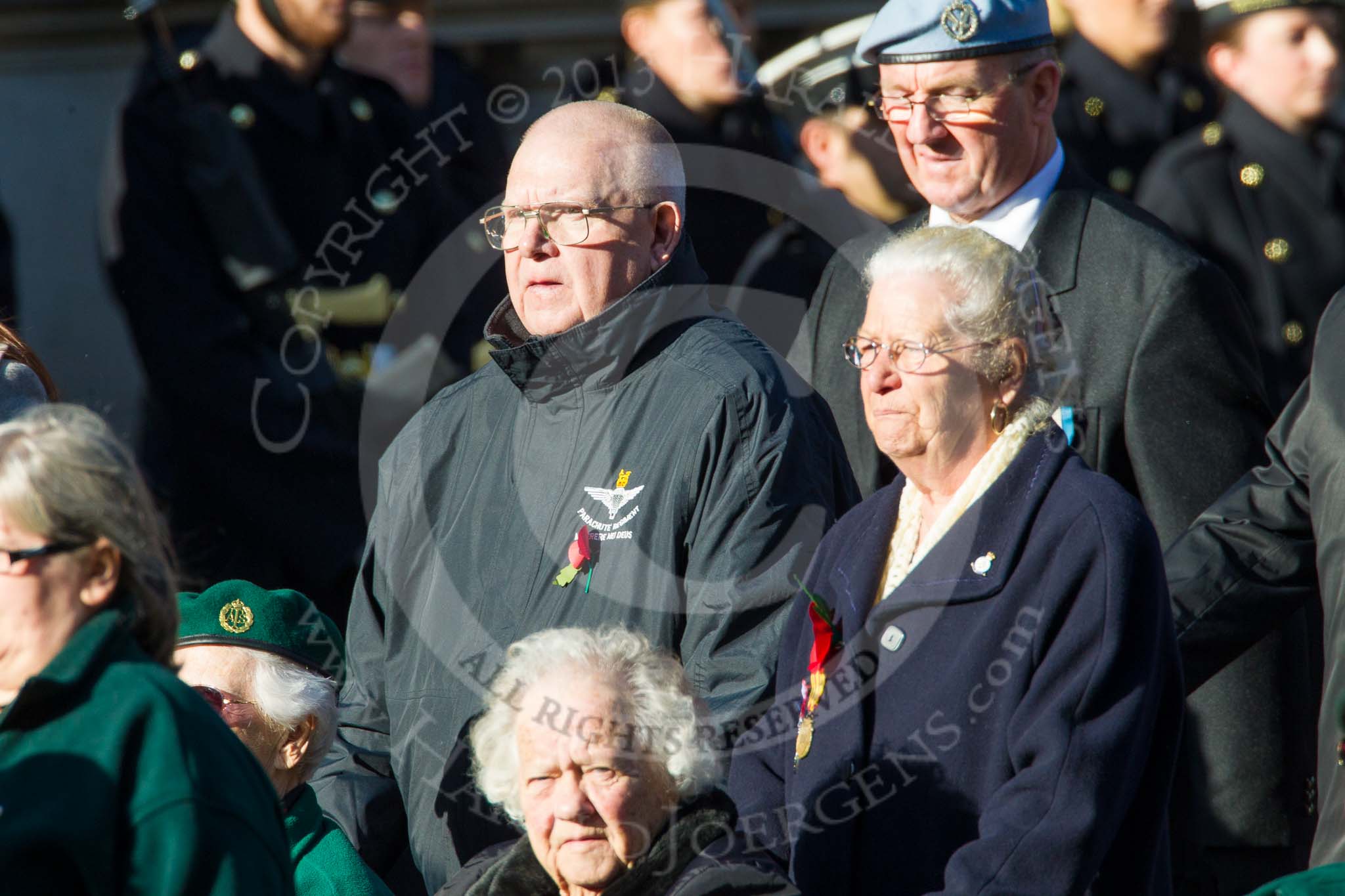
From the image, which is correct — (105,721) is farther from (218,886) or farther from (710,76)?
(710,76)

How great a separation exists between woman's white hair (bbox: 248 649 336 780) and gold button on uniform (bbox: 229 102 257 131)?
2.87m

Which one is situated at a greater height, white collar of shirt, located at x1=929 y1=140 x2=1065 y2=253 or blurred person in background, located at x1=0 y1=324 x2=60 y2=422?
white collar of shirt, located at x1=929 y1=140 x2=1065 y2=253

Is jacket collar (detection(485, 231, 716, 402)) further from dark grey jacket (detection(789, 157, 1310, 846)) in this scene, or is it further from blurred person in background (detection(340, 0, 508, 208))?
blurred person in background (detection(340, 0, 508, 208))

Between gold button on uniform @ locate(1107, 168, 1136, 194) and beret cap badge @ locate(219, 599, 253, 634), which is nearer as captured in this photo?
beret cap badge @ locate(219, 599, 253, 634)

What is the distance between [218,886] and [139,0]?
4.80 m

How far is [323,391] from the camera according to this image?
5875mm

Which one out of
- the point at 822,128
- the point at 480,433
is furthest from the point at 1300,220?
the point at 480,433

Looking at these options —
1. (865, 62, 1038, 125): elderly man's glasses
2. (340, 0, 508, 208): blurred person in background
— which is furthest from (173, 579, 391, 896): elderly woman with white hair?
(340, 0, 508, 208): blurred person in background

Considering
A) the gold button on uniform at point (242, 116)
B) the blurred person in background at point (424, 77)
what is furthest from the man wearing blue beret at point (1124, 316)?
the gold button on uniform at point (242, 116)

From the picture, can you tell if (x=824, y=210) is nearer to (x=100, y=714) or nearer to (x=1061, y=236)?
(x=1061, y=236)

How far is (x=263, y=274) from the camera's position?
19.0 ft

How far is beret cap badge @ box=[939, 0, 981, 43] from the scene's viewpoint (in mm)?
3863

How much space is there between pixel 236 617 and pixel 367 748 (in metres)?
0.45

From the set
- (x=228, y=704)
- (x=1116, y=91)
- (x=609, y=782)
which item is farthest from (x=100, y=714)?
(x=1116, y=91)
